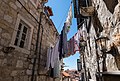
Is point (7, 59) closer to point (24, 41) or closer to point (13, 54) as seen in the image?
point (13, 54)

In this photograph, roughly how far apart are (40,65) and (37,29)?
204 centimetres

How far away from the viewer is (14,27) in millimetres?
4160

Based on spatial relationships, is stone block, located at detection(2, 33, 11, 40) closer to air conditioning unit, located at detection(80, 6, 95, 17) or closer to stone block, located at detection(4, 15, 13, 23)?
stone block, located at detection(4, 15, 13, 23)

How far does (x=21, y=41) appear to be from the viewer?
15.4 feet

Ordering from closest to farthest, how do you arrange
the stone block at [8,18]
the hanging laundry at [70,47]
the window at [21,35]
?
the stone block at [8,18], the window at [21,35], the hanging laundry at [70,47]

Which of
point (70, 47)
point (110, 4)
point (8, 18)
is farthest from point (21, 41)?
point (110, 4)

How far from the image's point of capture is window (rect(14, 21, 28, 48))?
4.48m

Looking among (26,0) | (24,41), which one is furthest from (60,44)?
(26,0)

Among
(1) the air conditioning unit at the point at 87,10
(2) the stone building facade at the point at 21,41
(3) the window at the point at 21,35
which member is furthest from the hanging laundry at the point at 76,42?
(3) the window at the point at 21,35

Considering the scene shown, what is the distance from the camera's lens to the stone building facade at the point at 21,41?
3.68 meters

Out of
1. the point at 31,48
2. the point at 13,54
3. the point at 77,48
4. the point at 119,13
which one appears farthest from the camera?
the point at 77,48

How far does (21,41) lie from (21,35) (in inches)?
10.3

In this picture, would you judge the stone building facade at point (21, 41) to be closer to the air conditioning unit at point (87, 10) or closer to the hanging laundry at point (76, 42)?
the hanging laundry at point (76, 42)

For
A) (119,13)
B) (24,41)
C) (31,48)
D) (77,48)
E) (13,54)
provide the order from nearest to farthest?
(119,13) < (13,54) < (24,41) < (31,48) < (77,48)
